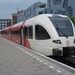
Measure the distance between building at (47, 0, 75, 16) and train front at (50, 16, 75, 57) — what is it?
30791 millimetres

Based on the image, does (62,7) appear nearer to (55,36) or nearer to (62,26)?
(62,26)

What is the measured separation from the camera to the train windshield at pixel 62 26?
12.8 meters

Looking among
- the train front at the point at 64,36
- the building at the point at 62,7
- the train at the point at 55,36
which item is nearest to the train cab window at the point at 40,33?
the train at the point at 55,36

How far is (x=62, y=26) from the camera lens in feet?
43.1

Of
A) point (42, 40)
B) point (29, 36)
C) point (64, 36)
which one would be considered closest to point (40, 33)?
point (42, 40)

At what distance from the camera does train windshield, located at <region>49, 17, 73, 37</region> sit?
12.8m

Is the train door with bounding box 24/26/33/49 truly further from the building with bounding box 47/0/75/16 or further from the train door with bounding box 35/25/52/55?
the building with bounding box 47/0/75/16

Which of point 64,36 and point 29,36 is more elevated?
point 64,36

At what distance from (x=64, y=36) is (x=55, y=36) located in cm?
58

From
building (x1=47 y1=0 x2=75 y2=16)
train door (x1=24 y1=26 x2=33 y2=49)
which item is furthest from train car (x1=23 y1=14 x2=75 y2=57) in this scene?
building (x1=47 y1=0 x2=75 y2=16)

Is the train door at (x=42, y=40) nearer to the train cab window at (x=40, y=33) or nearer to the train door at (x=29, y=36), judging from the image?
the train cab window at (x=40, y=33)

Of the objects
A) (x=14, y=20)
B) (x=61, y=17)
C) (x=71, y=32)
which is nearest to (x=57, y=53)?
(x=71, y=32)

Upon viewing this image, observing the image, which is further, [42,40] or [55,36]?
[42,40]

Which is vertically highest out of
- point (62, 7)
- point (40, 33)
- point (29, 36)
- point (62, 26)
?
point (62, 7)
